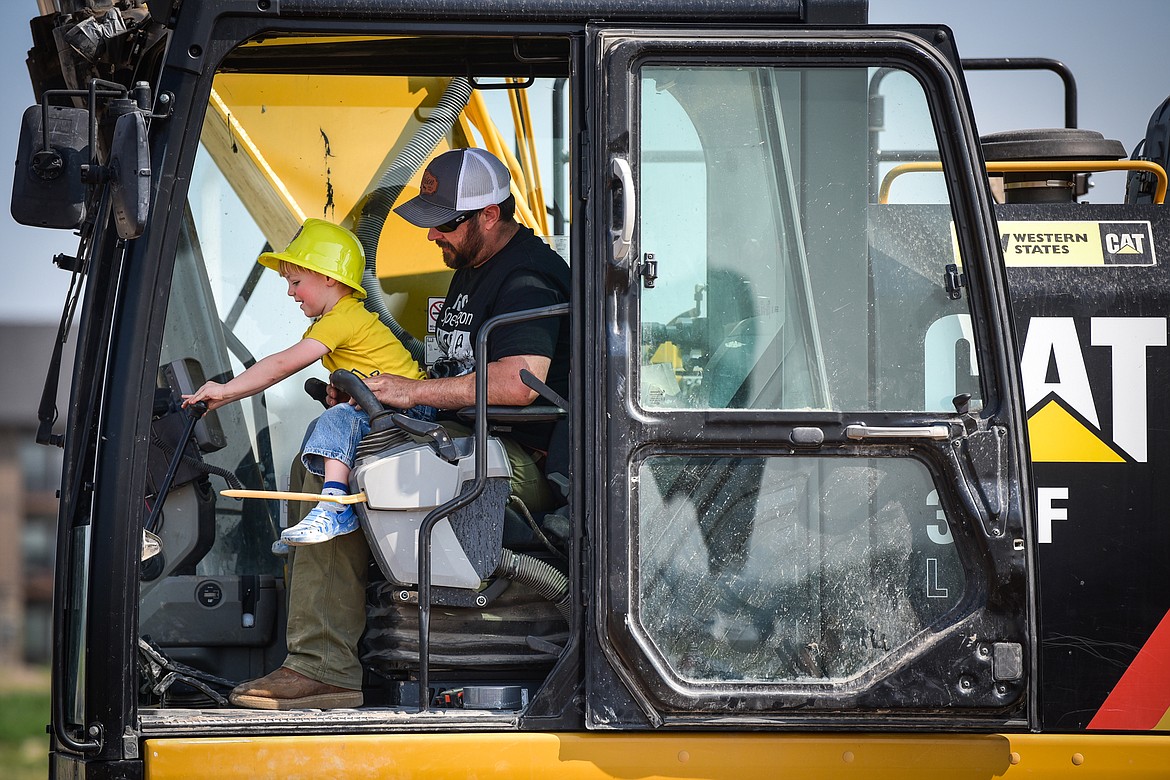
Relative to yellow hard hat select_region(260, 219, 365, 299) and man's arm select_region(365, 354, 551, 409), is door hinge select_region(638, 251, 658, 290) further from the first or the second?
yellow hard hat select_region(260, 219, 365, 299)

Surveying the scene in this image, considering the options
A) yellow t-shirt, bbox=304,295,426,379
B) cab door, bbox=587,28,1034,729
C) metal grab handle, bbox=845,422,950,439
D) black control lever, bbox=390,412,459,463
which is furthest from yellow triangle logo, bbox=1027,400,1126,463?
yellow t-shirt, bbox=304,295,426,379

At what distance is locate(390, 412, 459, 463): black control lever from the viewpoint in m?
2.75

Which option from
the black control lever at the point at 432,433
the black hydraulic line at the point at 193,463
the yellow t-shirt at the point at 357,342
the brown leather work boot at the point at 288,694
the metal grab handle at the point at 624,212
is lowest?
the brown leather work boot at the point at 288,694

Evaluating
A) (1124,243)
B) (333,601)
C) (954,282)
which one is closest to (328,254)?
(333,601)

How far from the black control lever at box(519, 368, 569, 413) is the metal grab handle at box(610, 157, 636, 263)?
0.38 metres

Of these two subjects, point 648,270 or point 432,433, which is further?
point 432,433

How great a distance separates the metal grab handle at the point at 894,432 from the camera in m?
2.53

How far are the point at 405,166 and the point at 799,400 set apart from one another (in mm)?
1956

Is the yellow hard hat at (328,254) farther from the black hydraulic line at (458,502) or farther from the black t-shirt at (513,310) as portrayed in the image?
the black hydraulic line at (458,502)

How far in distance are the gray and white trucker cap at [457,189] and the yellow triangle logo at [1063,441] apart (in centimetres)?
160

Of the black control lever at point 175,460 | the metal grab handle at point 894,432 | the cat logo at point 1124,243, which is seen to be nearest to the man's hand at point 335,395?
the black control lever at point 175,460

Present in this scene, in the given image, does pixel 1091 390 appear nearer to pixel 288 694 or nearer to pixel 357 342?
pixel 357 342

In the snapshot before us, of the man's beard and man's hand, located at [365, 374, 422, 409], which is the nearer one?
man's hand, located at [365, 374, 422, 409]

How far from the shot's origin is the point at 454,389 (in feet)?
9.49
